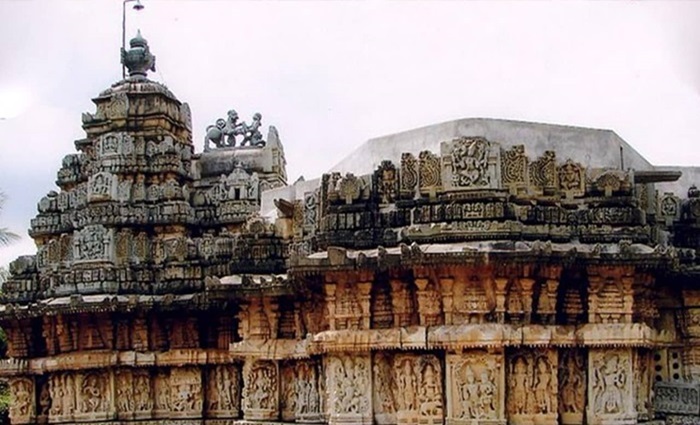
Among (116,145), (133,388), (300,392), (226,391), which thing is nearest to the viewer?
(300,392)

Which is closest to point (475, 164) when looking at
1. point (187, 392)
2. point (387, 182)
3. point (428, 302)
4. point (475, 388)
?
point (387, 182)

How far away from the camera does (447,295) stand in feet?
39.1

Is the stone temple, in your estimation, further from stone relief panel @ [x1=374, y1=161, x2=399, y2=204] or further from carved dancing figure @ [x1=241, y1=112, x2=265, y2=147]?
carved dancing figure @ [x1=241, y1=112, x2=265, y2=147]

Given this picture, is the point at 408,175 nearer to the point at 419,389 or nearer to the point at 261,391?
the point at 419,389

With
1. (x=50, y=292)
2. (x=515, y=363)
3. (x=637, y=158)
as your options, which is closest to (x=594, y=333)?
(x=515, y=363)

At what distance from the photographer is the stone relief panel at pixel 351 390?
12.4 m

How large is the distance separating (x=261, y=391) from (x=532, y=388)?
154 inches

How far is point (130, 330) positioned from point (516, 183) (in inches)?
333

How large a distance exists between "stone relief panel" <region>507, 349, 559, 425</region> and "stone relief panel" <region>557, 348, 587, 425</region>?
0.16 metres

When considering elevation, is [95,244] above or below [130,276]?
above

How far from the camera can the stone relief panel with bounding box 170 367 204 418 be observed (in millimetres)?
18297

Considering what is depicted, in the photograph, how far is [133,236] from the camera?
63.1 ft

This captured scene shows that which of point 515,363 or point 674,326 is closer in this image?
point 515,363

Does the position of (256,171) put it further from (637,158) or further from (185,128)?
(637,158)
